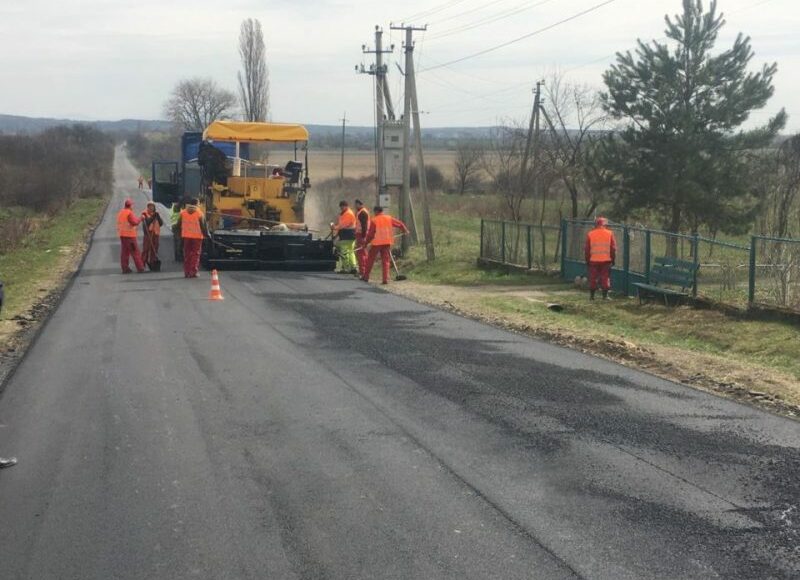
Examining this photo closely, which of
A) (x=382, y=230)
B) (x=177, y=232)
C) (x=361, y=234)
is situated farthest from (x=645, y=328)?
(x=177, y=232)

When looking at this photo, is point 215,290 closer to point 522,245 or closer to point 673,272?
point 673,272

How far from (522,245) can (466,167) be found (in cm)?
5670

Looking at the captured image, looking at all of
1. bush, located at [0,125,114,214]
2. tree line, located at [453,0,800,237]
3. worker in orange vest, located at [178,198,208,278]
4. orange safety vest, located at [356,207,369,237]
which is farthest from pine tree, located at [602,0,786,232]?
bush, located at [0,125,114,214]

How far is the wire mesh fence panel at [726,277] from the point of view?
1559cm

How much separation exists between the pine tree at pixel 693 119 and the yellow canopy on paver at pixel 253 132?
8.60 metres

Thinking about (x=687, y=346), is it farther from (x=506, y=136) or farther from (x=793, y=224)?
(x=506, y=136)

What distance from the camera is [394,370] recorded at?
1016 centimetres

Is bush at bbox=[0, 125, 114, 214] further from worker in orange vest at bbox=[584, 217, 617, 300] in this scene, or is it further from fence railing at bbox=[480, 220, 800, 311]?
worker in orange vest at bbox=[584, 217, 617, 300]

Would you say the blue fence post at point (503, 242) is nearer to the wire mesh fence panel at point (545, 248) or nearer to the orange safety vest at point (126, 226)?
the wire mesh fence panel at point (545, 248)

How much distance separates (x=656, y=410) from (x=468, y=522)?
136 inches

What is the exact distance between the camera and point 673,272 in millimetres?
16531

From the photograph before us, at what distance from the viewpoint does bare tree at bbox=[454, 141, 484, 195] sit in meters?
78.3

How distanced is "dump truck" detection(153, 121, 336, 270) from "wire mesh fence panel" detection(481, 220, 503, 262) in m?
4.56

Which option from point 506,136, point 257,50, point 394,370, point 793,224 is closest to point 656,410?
point 394,370
